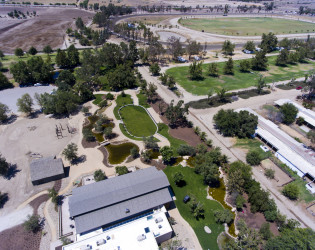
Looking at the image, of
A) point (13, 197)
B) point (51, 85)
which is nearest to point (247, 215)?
point (13, 197)

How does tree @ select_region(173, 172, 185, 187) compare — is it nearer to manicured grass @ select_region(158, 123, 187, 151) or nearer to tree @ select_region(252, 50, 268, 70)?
manicured grass @ select_region(158, 123, 187, 151)

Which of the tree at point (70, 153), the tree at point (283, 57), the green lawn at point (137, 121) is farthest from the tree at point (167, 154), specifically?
the tree at point (283, 57)

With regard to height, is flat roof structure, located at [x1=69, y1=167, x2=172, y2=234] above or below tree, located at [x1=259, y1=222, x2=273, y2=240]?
above

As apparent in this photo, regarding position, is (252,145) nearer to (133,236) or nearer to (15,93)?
(133,236)

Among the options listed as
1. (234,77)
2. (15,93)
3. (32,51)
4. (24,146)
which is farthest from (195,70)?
(32,51)

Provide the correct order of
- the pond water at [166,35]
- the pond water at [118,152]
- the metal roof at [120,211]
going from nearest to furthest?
the metal roof at [120,211], the pond water at [118,152], the pond water at [166,35]

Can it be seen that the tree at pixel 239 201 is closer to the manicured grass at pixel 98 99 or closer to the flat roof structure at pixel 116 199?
the flat roof structure at pixel 116 199

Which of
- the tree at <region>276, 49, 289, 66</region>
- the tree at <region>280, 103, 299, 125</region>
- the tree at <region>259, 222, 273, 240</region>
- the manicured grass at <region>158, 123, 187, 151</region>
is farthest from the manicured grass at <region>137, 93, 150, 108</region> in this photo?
the tree at <region>276, 49, 289, 66</region>
